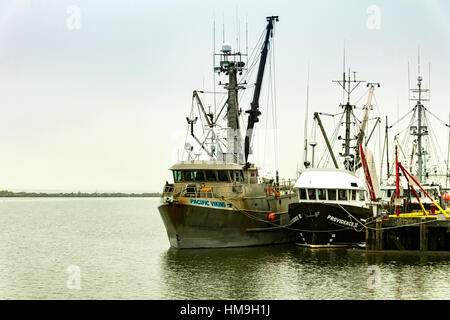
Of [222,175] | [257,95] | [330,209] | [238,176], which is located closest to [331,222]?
[330,209]

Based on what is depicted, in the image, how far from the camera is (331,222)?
49.2 m

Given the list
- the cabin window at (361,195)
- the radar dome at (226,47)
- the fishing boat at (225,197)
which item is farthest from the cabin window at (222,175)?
the radar dome at (226,47)

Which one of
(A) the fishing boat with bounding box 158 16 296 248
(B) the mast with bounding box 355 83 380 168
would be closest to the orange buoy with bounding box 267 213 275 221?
(A) the fishing boat with bounding box 158 16 296 248

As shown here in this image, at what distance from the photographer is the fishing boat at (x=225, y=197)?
47094mm

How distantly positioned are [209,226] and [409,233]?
15068mm

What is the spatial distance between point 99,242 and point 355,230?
1067 inches

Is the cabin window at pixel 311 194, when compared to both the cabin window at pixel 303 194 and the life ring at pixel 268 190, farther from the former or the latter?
the life ring at pixel 268 190

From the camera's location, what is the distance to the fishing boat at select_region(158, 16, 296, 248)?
155ft

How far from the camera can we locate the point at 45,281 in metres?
38.2

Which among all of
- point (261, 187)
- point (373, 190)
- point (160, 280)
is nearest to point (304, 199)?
point (261, 187)

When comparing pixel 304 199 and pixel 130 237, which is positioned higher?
pixel 304 199

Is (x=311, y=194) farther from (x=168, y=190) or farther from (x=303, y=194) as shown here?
(x=168, y=190)

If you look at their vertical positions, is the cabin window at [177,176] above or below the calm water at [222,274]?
above
